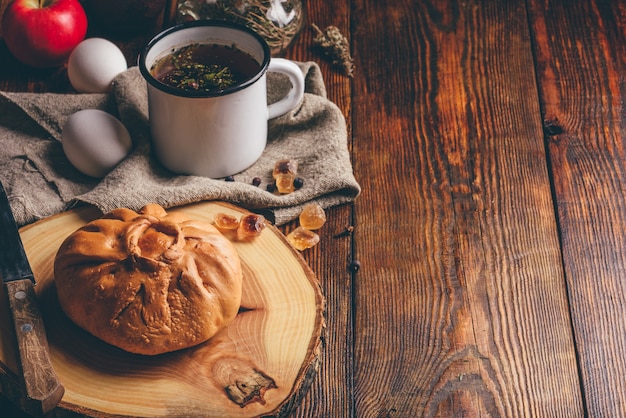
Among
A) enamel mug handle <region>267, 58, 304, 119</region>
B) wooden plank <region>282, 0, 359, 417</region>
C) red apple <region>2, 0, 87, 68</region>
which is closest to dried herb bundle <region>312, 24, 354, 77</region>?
wooden plank <region>282, 0, 359, 417</region>

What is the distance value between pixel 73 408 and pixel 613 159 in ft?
4.03

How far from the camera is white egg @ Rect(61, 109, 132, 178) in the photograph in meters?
1.63

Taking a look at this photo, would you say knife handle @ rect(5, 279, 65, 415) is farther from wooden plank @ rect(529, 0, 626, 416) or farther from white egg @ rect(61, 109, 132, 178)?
wooden plank @ rect(529, 0, 626, 416)

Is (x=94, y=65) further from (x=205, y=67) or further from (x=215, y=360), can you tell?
(x=215, y=360)

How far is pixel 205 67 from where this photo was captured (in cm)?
165

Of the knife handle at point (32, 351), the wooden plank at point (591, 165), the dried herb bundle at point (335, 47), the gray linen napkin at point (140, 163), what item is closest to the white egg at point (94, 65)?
the gray linen napkin at point (140, 163)

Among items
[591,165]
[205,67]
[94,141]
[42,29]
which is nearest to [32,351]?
[94,141]

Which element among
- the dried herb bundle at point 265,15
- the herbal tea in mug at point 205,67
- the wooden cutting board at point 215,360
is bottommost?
the wooden cutting board at point 215,360

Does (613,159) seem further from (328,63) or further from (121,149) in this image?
(121,149)

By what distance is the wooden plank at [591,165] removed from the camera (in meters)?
1.51

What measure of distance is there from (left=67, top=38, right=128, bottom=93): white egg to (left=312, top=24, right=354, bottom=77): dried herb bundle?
1.57 feet

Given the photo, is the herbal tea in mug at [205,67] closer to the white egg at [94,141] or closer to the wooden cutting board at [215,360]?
the white egg at [94,141]

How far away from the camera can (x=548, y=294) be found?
1585 millimetres

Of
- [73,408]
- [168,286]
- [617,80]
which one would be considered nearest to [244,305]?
[168,286]
